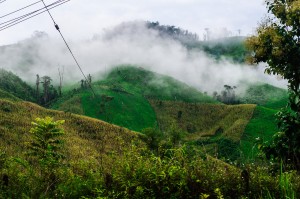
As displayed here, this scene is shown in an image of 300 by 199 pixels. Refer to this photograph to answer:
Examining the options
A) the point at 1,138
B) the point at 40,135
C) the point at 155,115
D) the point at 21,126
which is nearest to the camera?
the point at 40,135

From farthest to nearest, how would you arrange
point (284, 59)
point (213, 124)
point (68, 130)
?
point (213, 124) → point (68, 130) → point (284, 59)

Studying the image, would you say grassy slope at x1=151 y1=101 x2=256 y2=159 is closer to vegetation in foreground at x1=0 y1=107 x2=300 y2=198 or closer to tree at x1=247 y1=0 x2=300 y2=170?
tree at x1=247 y1=0 x2=300 y2=170

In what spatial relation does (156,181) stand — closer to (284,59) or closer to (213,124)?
(284,59)

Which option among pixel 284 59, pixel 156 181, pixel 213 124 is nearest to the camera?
pixel 156 181

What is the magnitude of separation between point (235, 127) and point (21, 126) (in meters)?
105

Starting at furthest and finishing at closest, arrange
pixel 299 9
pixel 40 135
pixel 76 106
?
pixel 76 106 → pixel 40 135 → pixel 299 9

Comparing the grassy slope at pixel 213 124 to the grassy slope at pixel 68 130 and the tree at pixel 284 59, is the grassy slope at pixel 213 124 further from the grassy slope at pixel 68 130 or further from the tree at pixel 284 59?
the tree at pixel 284 59

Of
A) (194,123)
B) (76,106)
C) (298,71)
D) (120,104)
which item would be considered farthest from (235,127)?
(298,71)

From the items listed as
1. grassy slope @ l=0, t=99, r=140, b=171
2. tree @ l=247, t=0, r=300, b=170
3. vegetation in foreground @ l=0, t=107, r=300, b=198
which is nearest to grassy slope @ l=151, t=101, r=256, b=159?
grassy slope @ l=0, t=99, r=140, b=171

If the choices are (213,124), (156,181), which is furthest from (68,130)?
(213,124)

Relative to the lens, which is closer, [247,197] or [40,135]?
[247,197]

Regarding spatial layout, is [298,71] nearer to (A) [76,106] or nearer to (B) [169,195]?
(B) [169,195]

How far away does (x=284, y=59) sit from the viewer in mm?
10852

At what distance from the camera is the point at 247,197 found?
6824 millimetres
